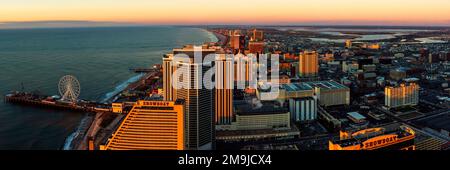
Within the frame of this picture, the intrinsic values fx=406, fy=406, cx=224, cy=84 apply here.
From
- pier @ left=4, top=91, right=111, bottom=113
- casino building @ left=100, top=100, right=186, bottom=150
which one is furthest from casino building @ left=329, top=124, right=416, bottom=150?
pier @ left=4, top=91, right=111, bottom=113

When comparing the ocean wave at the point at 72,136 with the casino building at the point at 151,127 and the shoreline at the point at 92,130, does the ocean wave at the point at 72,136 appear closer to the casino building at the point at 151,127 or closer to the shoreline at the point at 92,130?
the shoreline at the point at 92,130

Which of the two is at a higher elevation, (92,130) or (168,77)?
(168,77)

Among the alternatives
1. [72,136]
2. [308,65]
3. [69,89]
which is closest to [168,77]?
[72,136]

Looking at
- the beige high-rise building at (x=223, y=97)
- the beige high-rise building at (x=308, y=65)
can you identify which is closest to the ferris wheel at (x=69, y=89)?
the beige high-rise building at (x=223, y=97)

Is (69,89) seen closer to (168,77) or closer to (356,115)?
(168,77)
